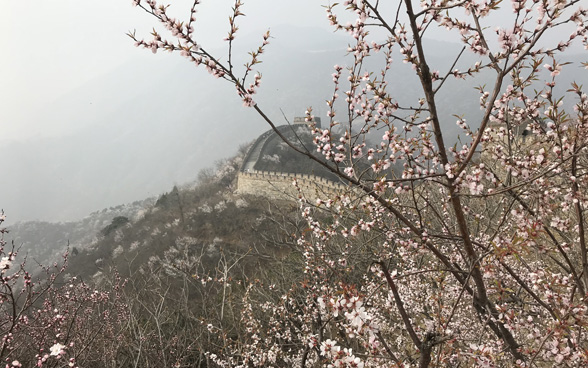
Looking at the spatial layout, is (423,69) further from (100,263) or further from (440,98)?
(440,98)

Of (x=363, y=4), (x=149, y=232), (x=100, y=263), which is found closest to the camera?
(x=363, y=4)

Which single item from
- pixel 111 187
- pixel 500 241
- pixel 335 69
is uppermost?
pixel 335 69

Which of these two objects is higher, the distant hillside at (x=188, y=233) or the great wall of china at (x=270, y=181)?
the great wall of china at (x=270, y=181)

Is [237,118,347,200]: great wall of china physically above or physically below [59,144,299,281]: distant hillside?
above

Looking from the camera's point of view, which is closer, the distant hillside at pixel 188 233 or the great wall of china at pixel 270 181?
the distant hillside at pixel 188 233

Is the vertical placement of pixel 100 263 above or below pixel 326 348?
below

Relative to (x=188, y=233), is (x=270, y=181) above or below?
above

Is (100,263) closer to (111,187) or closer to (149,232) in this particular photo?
(149,232)

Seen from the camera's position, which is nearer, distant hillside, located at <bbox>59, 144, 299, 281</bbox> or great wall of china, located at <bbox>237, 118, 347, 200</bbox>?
distant hillside, located at <bbox>59, 144, 299, 281</bbox>

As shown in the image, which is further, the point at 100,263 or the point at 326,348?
the point at 100,263

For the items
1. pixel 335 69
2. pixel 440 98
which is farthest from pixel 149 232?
pixel 440 98

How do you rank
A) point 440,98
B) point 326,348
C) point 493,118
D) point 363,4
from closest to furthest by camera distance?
point 326,348 → point 363,4 → point 493,118 → point 440,98
